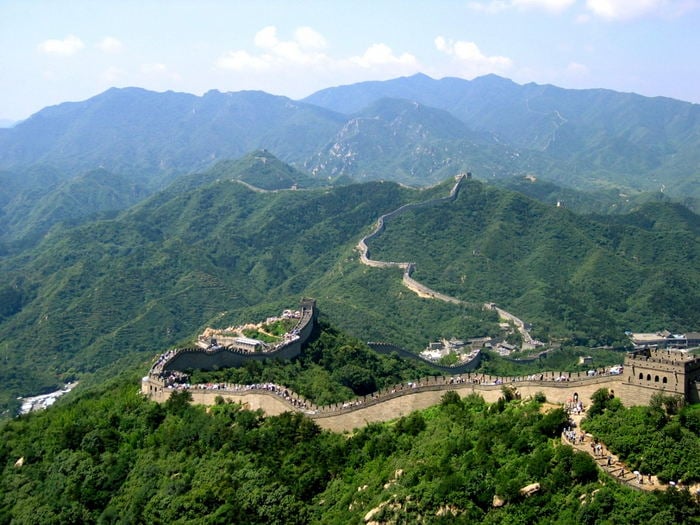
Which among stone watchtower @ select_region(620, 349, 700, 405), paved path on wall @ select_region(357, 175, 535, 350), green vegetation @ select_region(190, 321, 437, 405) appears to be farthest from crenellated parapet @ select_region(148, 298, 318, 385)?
paved path on wall @ select_region(357, 175, 535, 350)

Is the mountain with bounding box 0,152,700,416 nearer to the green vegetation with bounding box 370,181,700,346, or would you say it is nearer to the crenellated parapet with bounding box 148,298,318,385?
the green vegetation with bounding box 370,181,700,346

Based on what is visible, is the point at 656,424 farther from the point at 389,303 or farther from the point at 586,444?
the point at 389,303

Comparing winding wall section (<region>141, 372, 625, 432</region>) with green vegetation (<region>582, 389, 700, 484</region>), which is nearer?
green vegetation (<region>582, 389, 700, 484</region>)

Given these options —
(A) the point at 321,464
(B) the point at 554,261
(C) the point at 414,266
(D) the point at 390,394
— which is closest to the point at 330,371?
(D) the point at 390,394

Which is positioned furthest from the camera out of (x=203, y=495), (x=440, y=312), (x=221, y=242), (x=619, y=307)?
(x=221, y=242)

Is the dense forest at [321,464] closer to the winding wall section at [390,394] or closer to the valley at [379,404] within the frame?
the valley at [379,404]

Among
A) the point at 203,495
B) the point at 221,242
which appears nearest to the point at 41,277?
the point at 221,242
